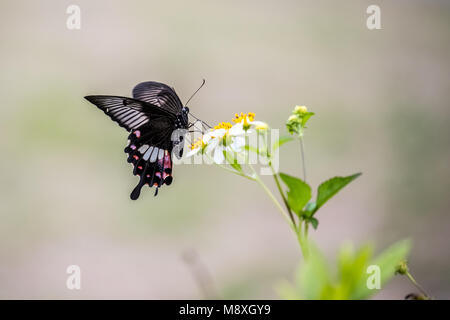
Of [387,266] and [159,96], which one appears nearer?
[387,266]

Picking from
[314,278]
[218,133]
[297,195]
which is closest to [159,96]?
[218,133]

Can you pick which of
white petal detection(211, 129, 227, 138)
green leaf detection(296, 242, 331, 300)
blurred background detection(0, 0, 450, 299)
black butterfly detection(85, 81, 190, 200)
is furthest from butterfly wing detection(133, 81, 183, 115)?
blurred background detection(0, 0, 450, 299)

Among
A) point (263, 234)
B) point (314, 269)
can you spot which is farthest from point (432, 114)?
point (314, 269)

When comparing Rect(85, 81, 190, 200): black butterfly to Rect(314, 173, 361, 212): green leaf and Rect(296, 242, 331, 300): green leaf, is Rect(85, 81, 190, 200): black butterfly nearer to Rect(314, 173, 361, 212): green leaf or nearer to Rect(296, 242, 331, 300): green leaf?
Rect(314, 173, 361, 212): green leaf

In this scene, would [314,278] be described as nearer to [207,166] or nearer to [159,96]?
[159,96]

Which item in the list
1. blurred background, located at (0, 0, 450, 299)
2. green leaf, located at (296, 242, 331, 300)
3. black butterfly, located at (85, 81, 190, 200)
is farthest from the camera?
blurred background, located at (0, 0, 450, 299)

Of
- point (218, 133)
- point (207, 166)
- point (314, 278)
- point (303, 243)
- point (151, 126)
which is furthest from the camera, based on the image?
point (207, 166)

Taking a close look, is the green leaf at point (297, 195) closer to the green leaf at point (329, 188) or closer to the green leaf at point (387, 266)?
the green leaf at point (329, 188)

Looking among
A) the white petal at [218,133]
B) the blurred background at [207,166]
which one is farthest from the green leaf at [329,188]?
the blurred background at [207,166]
